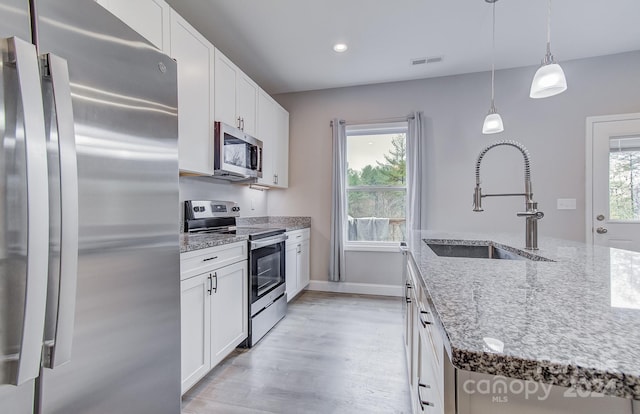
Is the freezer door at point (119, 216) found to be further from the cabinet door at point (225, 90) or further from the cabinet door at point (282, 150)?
the cabinet door at point (282, 150)

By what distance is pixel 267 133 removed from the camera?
130 inches

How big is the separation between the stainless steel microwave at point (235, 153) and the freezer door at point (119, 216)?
104 centimetres

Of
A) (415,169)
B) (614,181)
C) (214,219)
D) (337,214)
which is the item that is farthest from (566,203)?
(214,219)

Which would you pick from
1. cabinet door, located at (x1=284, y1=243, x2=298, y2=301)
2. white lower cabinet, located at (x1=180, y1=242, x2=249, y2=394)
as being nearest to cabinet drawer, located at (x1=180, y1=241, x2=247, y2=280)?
white lower cabinet, located at (x1=180, y1=242, x2=249, y2=394)

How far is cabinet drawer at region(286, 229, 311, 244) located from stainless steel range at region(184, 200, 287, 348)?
28 cm

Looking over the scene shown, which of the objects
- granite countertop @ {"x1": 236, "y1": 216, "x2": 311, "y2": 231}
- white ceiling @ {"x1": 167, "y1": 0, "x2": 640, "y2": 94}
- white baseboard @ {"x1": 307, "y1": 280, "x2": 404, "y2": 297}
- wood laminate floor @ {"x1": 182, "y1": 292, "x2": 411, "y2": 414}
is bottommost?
wood laminate floor @ {"x1": 182, "y1": 292, "x2": 411, "y2": 414}

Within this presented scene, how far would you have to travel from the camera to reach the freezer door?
82 cm

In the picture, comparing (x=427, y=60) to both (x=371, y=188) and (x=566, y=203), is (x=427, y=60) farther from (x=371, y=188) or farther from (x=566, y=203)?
(x=566, y=203)

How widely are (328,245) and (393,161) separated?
55.0 inches

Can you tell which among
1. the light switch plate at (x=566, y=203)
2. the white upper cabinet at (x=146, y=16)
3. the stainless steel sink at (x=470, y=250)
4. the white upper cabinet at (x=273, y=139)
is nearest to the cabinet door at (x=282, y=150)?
the white upper cabinet at (x=273, y=139)

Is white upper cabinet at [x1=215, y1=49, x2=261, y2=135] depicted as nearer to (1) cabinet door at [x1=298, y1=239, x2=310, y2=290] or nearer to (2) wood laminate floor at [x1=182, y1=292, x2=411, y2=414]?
(1) cabinet door at [x1=298, y1=239, x2=310, y2=290]

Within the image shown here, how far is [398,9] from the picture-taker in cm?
227

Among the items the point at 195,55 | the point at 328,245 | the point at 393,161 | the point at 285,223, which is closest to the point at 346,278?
the point at 328,245

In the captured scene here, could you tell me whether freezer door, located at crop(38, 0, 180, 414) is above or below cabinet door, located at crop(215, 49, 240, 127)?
below
